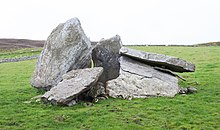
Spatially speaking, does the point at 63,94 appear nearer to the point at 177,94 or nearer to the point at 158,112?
the point at 158,112

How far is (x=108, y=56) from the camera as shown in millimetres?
19500

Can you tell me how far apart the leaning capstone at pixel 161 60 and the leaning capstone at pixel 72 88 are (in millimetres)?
3188

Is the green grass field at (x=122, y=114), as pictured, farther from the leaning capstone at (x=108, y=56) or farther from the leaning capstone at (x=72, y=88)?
the leaning capstone at (x=108, y=56)

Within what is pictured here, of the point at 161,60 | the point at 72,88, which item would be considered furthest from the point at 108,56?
the point at 72,88

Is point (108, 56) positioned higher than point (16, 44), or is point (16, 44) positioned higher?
point (108, 56)

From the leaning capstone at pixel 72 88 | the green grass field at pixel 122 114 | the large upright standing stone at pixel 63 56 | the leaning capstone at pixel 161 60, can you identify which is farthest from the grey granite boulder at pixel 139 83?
the large upright standing stone at pixel 63 56

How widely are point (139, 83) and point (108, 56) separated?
3311 mm

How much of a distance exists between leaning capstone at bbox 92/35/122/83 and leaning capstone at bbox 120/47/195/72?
31.7 inches

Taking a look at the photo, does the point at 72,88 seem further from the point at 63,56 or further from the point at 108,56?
the point at 108,56

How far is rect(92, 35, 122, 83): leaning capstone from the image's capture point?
19.2 meters

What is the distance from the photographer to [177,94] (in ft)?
55.7

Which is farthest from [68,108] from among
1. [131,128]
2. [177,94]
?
[177,94]

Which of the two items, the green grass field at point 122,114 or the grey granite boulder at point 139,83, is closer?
the green grass field at point 122,114

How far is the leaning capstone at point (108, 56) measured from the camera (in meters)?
19.2
